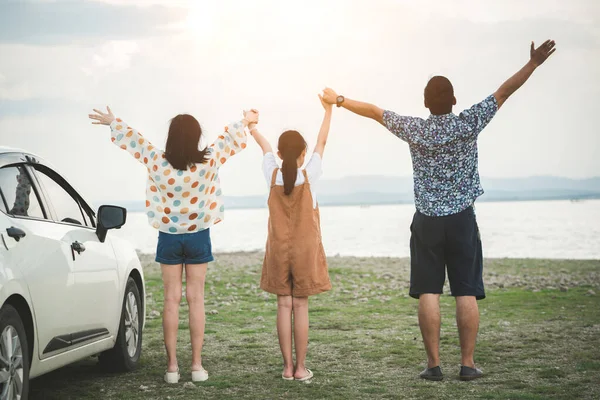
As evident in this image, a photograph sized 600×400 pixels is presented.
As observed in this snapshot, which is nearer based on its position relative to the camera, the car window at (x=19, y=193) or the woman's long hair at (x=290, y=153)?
the car window at (x=19, y=193)

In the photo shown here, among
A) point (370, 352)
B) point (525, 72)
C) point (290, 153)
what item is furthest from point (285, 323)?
point (525, 72)

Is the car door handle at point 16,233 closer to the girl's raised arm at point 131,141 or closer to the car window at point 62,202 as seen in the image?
the car window at point 62,202

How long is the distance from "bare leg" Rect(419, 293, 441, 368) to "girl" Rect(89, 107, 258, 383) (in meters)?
1.78

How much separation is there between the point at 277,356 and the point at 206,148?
2370mm

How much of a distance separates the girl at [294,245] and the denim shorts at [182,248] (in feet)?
1.81

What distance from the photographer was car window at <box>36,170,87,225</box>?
5719mm

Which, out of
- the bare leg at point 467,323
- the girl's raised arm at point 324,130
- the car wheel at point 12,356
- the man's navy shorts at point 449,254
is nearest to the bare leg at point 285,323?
the man's navy shorts at point 449,254

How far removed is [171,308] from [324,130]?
196cm

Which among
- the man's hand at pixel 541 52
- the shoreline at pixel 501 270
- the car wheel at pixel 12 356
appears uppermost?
the man's hand at pixel 541 52

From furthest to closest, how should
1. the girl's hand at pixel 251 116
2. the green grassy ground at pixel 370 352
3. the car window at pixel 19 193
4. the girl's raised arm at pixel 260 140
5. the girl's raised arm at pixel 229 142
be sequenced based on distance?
1. the girl's hand at pixel 251 116
2. the girl's raised arm at pixel 260 140
3. the girl's raised arm at pixel 229 142
4. the green grassy ground at pixel 370 352
5. the car window at pixel 19 193

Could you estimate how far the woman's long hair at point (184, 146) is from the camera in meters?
6.25

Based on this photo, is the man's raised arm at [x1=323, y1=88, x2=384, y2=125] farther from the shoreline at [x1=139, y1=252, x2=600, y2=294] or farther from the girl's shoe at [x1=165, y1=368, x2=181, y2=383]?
the shoreline at [x1=139, y1=252, x2=600, y2=294]

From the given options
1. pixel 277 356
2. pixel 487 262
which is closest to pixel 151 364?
pixel 277 356

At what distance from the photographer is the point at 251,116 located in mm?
6762
